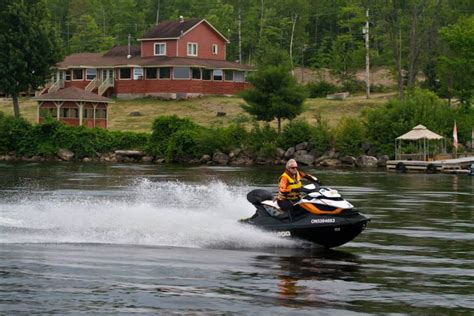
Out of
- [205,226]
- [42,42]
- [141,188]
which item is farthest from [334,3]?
[205,226]

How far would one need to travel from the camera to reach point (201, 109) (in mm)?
83250

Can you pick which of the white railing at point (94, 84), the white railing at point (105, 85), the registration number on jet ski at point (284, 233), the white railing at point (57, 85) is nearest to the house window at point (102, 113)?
the white railing at point (105, 85)

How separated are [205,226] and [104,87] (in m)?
72.1

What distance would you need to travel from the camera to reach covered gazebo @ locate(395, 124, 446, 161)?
58.8 m

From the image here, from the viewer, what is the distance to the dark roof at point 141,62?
8969 cm

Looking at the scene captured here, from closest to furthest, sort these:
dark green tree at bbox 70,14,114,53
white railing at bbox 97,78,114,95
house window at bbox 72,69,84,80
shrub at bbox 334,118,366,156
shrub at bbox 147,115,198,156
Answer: shrub at bbox 334,118,366,156 < shrub at bbox 147,115,198,156 < white railing at bbox 97,78,114,95 < house window at bbox 72,69,84,80 < dark green tree at bbox 70,14,114,53

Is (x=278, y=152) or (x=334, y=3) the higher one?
(x=334, y=3)

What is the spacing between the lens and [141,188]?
133 ft

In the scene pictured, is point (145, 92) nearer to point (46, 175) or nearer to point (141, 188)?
point (46, 175)

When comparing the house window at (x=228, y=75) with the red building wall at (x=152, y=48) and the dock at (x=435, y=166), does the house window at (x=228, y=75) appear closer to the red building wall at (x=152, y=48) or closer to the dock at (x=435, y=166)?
the red building wall at (x=152, y=48)

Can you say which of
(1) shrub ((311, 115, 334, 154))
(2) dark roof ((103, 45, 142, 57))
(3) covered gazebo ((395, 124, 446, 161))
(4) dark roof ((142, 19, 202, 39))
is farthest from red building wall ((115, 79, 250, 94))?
(3) covered gazebo ((395, 124, 446, 161))

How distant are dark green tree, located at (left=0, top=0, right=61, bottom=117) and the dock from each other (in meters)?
35.1

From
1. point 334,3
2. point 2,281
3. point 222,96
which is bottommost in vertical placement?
point 2,281

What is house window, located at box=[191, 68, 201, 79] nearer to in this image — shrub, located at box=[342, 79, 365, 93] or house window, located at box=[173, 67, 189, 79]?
house window, located at box=[173, 67, 189, 79]
